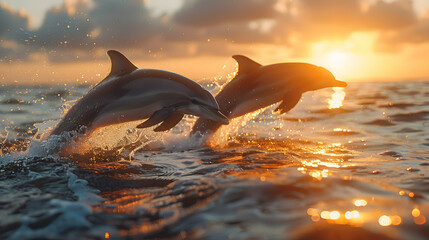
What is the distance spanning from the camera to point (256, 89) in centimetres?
861

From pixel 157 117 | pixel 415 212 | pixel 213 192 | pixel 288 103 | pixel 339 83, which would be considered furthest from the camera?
pixel 339 83

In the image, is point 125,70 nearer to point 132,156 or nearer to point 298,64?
point 132,156

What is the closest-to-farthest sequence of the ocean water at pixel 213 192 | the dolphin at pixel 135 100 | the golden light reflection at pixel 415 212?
1. the ocean water at pixel 213 192
2. the golden light reflection at pixel 415 212
3. the dolphin at pixel 135 100

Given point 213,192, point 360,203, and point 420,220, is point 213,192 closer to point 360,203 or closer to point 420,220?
point 360,203

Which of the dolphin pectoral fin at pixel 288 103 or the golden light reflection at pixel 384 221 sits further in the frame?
the dolphin pectoral fin at pixel 288 103

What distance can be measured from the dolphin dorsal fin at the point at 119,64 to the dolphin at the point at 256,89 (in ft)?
8.42

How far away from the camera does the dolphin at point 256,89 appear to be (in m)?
8.62

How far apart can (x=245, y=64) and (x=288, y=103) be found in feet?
4.40

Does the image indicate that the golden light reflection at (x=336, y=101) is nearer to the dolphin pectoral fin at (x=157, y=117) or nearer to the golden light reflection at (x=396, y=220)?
the dolphin pectoral fin at (x=157, y=117)

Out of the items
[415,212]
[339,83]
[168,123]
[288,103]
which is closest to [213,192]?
[415,212]

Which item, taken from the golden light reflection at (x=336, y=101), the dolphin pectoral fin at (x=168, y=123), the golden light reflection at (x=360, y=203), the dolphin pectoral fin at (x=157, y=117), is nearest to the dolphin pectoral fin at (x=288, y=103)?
the dolphin pectoral fin at (x=168, y=123)

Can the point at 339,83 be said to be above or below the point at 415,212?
above

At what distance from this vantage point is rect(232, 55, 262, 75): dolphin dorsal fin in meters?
8.48

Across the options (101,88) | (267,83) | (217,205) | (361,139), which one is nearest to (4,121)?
(101,88)
